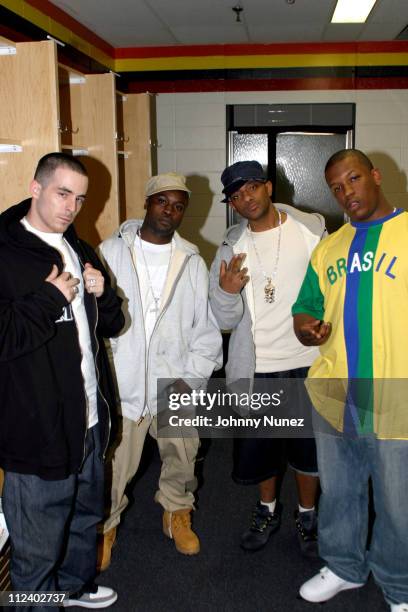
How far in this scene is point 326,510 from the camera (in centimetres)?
202

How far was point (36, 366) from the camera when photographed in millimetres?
1611

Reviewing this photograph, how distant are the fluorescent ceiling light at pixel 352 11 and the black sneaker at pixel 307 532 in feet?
11.9

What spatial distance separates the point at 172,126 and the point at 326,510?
4.52m

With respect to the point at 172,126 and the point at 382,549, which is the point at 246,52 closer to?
the point at 172,126

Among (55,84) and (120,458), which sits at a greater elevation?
(55,84)

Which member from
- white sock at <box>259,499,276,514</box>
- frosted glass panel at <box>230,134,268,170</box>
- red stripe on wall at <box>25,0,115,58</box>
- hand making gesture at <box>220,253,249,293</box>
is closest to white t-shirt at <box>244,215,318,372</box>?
hand making gesture at <box>220,253,249,293</box>

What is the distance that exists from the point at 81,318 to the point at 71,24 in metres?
3.58

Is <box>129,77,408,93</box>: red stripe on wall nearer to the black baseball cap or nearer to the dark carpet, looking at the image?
the black baseball cap

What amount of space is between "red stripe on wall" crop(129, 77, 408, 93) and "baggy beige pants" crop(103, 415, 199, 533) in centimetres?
417

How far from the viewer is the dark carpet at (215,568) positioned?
82.3 inches

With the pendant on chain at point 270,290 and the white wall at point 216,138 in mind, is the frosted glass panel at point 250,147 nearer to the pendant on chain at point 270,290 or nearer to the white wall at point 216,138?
the white wall at point 216,138

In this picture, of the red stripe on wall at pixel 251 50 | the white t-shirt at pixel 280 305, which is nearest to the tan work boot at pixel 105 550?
the white t-shirt at pixel 280 305


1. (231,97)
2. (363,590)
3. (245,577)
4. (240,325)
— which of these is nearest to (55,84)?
(240,325)

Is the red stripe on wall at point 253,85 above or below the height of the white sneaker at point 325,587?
above
